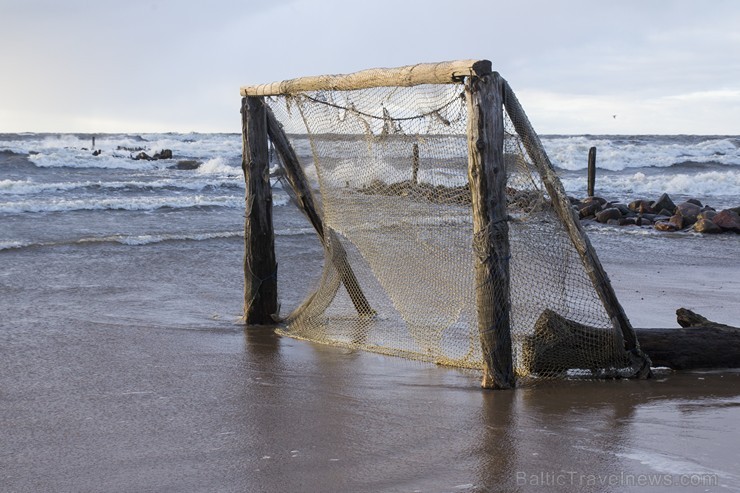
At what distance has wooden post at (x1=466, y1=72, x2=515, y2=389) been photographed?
17.6 ft

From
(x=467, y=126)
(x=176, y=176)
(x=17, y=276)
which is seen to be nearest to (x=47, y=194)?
(x=176, y=176)

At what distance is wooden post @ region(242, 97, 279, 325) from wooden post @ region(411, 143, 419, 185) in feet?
6.19

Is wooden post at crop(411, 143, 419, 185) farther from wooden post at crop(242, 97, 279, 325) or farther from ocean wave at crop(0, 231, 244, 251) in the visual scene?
ocean wave at crop(0, 231, 244, 251)

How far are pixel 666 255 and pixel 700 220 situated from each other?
4636 millimetres

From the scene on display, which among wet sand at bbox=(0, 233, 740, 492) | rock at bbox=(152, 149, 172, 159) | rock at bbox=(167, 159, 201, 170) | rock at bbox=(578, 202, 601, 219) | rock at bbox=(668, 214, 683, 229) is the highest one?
rock at bbox=(152, 149, 172, 159)

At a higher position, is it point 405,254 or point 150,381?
point 405,254

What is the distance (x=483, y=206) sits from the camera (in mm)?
5422

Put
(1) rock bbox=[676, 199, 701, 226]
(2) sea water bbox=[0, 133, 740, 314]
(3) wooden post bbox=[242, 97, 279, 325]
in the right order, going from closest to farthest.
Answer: (3) wooden post bbox=[242, 97, 279, 325], (2) sea water bbox=[0, 133, 740, 314], (1) rock bbox=[676, 199, 701, 226]

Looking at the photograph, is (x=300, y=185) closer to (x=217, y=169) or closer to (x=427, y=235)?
(x=427, y=235)

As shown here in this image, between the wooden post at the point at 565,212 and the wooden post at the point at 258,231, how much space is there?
288cm

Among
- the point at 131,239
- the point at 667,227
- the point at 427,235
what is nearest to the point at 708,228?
the point at 667,227

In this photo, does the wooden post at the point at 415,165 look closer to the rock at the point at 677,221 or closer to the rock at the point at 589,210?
the rock at the point at 677,221

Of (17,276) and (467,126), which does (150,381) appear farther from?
(17,276)

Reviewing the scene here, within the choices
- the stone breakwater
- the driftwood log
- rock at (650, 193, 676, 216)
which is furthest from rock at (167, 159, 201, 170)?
the driftwood log
